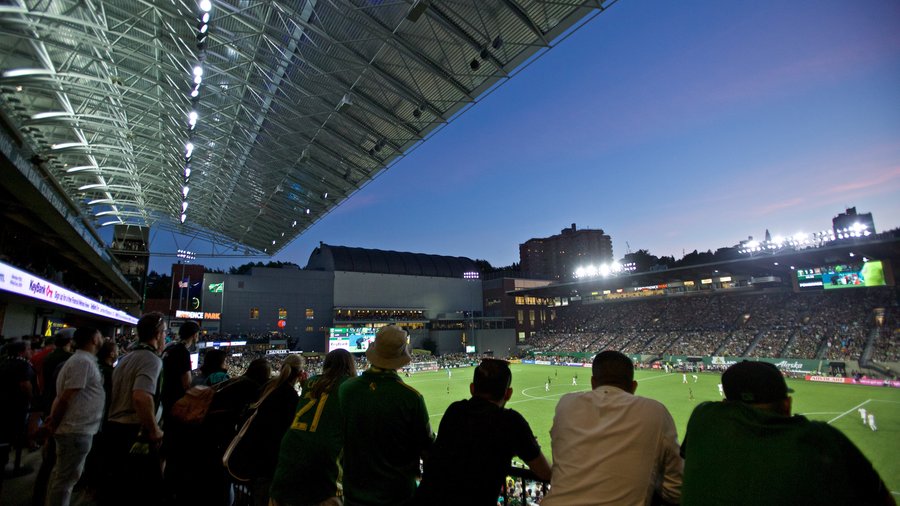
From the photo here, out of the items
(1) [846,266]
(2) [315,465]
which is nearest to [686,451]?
(2) [315,465]

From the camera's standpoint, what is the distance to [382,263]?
212 ft

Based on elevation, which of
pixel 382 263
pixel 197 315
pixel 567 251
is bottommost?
pixel 197 315

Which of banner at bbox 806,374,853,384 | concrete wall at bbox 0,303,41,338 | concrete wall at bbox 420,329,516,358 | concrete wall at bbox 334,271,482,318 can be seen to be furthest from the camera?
concrete wall at bbox 420,329,516,358

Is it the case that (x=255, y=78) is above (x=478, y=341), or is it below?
above

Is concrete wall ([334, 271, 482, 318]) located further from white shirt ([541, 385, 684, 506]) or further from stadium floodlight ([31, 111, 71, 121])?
white shirt ([541, 385, 684, 506])

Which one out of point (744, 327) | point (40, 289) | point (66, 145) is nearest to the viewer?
point (40, 289)

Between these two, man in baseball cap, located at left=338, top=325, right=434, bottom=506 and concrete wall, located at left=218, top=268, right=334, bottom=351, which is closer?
man in baseball cap, located at left=338, top=325, right=434, bottom=506

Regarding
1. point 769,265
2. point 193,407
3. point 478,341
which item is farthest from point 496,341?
point 193,407

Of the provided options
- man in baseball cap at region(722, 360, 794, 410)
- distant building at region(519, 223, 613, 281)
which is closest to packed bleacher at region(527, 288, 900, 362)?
man in baseball cap at region(722, 360, 794, 410)

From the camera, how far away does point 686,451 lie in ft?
6.47

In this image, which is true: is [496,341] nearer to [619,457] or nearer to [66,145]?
[66,145]

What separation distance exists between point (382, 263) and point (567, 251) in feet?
313

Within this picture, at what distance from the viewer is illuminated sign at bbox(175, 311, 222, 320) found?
140 ft

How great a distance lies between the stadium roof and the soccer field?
1207 centimetres
